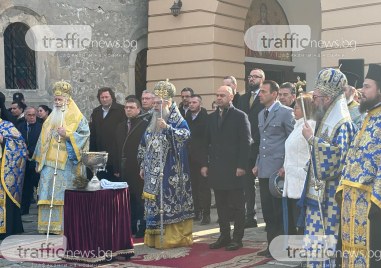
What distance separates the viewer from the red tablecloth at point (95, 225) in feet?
24.1

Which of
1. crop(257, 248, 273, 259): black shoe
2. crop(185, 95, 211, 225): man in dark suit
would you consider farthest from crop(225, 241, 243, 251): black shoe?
crop(185, 95, 211, 225): man in dark suit

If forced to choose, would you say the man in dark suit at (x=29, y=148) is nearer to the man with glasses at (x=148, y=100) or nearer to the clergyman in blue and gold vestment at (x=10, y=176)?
the clergyman in blue and gold vestment at (x=10, y=176)

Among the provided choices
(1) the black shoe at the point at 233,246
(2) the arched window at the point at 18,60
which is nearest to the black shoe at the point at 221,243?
(1) the black shoe at the point at 233,246

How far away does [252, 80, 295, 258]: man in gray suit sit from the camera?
7.45m

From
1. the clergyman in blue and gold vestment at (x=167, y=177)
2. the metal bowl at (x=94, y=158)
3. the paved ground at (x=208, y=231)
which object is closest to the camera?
the paved ground at (x=208, y=231)

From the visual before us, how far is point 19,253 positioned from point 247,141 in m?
3.01

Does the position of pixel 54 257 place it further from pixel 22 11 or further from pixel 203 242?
pixel 22 11

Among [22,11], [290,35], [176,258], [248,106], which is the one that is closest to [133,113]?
[248,106]

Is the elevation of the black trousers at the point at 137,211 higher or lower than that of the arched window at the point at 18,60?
lower

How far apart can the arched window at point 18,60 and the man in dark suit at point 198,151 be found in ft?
16.8

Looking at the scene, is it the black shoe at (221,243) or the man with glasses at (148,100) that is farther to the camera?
the man with glasses at (148,100)

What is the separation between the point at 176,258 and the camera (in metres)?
7.60

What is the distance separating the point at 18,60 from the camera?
14000 mm

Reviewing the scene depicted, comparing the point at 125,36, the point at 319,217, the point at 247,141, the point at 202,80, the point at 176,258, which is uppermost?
the point at 125,36
